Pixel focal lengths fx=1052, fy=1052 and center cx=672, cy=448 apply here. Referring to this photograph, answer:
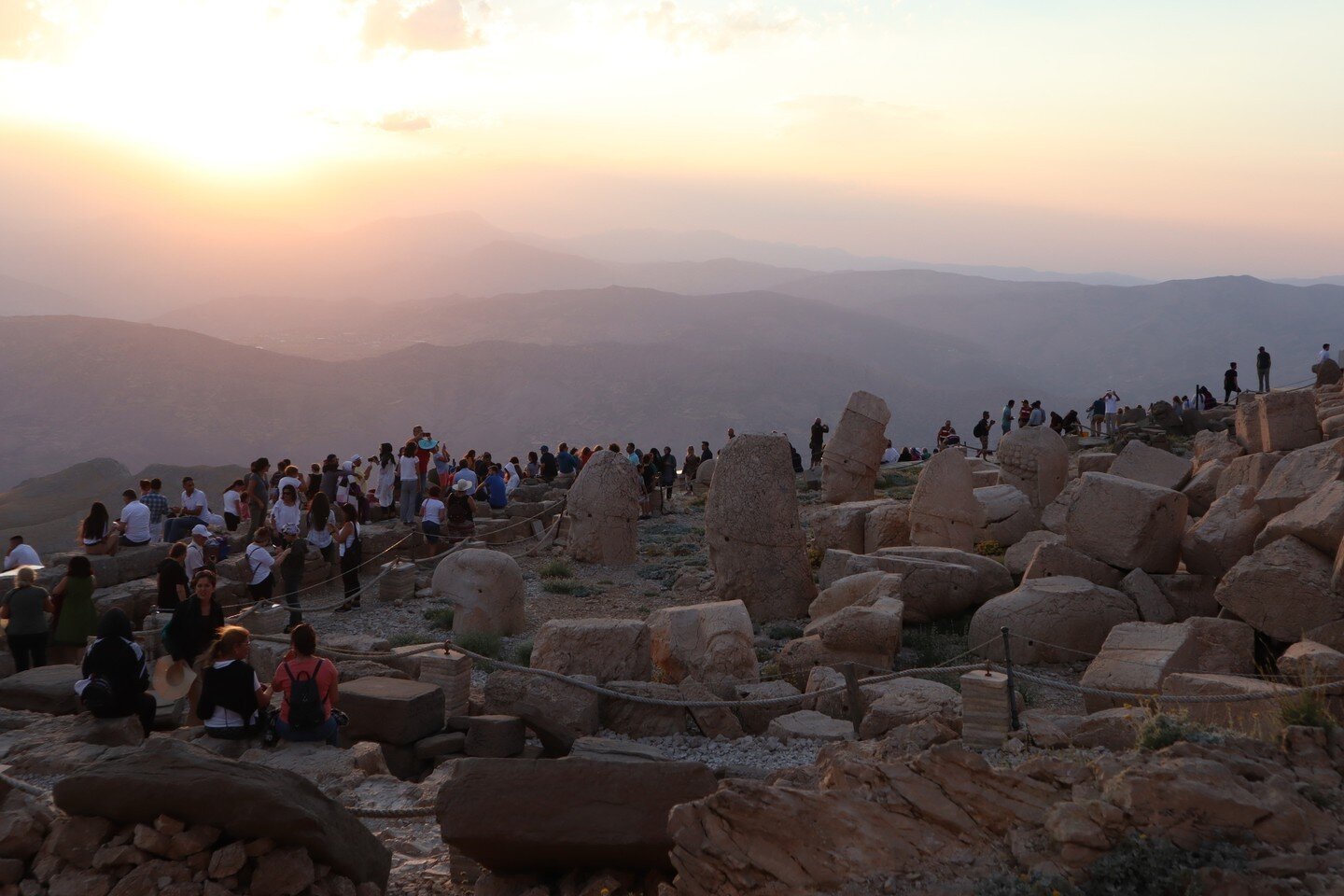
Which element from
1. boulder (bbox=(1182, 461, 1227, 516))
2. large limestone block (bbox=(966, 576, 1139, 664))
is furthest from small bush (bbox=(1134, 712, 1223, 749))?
boulder (bbox=(1182, 461, 1227, 516))

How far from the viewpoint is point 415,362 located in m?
114

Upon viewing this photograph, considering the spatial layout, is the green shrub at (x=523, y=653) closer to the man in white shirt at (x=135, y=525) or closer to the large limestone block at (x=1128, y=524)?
the man in white shirt at (x=135, y=525)

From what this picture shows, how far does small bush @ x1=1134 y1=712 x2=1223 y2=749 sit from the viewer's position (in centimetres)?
507

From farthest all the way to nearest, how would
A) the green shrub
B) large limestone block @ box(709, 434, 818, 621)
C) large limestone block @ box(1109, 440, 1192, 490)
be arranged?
large limestone block @ box(1109, 440, 1192, 490)
large limestone block @ box(709, 434, 818, 621)
the green shrub

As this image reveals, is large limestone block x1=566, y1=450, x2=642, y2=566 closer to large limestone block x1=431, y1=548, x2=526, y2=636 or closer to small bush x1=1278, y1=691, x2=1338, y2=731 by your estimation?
large limestone block x1=431, y1=548, x2=526, y2=636

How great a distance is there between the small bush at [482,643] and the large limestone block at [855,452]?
10307 mm

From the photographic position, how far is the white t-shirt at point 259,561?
38.3ft

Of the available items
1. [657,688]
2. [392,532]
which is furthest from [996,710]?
[392,532]

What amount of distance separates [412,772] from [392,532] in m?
8.60

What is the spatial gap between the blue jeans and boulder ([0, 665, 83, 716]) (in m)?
2.76

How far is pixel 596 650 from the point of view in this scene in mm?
9812

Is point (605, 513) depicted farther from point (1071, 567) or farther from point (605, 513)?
point (1071, 567)

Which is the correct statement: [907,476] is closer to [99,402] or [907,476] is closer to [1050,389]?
[99,402]

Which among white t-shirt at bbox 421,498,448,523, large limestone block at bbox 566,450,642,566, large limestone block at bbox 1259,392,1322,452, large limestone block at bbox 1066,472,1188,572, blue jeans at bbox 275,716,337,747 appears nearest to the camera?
blue jeans at bbox 275,716,337,747
